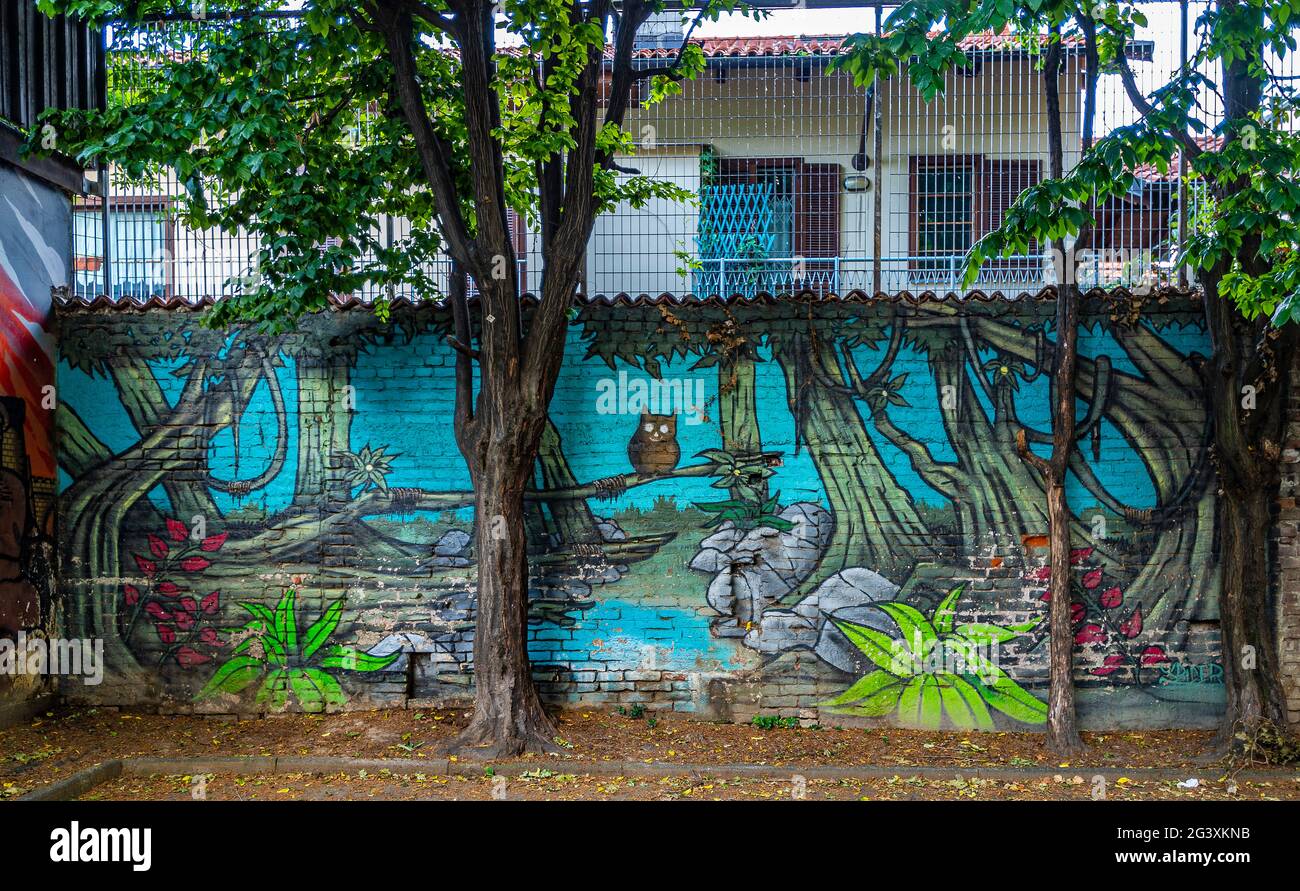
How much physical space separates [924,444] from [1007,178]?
Result: 7.88 ft

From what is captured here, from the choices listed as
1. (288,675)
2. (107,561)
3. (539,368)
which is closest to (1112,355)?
(539,368)

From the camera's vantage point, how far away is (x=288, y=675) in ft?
22.5

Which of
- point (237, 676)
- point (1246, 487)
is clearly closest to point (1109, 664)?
point (1246, 487)

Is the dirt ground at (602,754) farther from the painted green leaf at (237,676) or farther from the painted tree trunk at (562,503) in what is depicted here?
the painted tree trunk at (562,503)

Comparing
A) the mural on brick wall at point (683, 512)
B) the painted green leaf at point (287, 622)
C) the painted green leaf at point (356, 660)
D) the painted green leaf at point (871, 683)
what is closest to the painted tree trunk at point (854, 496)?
the mural on brick wall at point (683, 512)

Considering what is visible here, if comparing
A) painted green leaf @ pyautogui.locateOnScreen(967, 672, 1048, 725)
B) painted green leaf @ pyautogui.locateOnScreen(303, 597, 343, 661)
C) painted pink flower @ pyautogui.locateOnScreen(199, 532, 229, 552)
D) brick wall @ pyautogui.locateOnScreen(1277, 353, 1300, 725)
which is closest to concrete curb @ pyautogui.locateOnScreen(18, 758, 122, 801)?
painted green leaf @ pyautogui.locateOnScreen(303, 597, 343, 661)

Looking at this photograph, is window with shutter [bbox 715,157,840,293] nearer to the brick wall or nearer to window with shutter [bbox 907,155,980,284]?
window with shutter [bbox 907,155,980,284]

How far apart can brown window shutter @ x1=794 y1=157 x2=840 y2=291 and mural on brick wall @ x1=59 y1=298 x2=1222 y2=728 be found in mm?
1127

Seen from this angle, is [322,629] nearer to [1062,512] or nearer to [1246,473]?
[1062,512]

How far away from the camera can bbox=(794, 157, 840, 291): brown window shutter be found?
25.3 feet

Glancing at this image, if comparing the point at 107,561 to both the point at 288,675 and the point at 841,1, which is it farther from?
the point at 841,1

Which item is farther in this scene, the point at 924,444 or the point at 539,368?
the point at 924,444

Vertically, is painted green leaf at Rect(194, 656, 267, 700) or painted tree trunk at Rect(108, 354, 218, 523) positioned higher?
painted tree trunk at Rect(108, 354, 218, 523)

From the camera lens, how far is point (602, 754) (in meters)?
6.11
